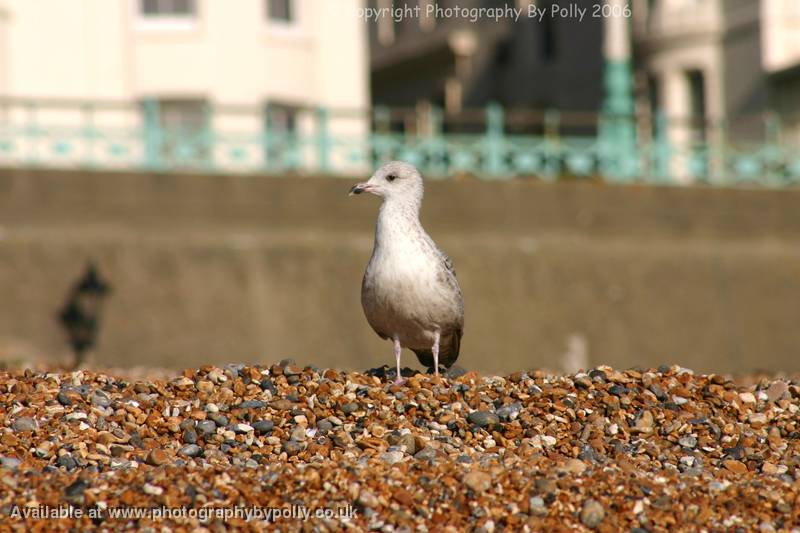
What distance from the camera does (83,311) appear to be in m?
20.3

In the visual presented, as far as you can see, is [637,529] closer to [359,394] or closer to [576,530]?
[576,530]

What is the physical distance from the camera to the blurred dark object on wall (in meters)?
20.2

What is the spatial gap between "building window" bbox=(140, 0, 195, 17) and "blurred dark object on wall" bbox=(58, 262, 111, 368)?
10041mm

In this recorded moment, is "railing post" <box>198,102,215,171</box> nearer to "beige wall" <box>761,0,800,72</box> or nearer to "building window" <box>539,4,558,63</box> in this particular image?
"beige wall" <box>761,0,800,72</box>

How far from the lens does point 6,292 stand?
20047 mm

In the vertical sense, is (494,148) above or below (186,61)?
below

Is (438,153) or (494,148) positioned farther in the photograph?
(438,153)

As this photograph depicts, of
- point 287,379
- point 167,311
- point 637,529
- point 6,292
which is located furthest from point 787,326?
point 637,529

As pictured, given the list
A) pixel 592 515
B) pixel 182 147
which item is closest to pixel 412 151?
pixel 182 147

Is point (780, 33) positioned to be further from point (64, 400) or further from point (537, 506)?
point (537, 506)

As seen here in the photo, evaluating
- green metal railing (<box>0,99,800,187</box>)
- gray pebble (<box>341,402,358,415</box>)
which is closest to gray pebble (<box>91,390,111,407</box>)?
gray pebble (<box>341,402,358,415</box>)

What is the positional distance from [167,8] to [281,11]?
2.57m

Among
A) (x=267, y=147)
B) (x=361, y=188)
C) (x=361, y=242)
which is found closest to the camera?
(x=361, y=188)

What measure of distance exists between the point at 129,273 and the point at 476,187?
5.61 meters
